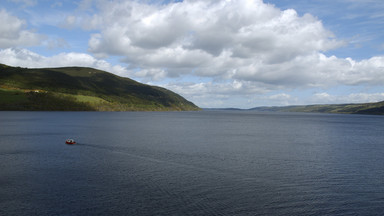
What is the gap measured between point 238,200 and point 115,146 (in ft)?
147

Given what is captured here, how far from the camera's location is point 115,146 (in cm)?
6744

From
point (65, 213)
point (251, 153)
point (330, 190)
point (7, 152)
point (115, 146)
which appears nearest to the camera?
point (65, 213)

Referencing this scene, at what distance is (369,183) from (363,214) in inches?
529

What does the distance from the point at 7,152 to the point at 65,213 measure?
38.8 meters

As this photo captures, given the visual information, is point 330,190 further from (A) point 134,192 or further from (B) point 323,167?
(A) point 134,192

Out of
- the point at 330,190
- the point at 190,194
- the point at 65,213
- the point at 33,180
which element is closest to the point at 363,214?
the point at 330,190

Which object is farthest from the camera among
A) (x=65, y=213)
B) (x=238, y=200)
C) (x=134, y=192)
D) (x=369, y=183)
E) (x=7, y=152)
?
(x=7, y=152)

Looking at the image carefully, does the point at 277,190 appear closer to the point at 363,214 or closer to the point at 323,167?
the point at 363,214

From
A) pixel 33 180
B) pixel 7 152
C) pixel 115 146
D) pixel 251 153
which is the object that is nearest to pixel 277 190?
pixel 251 153

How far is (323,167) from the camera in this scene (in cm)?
4703

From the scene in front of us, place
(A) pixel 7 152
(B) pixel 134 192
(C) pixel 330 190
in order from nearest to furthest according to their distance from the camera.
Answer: (B) pixel 134 192
(C) pixel 330 190
(A) pixel 7 152

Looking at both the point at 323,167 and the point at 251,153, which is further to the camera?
the point at 251,153

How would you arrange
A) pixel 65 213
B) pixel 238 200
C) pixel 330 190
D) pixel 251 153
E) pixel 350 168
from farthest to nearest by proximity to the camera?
pixel 251 153, pixel 350 168, pixel 330 190, pixel 238 200, pixel 65 213

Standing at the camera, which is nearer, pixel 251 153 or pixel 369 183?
pixel 369 183
